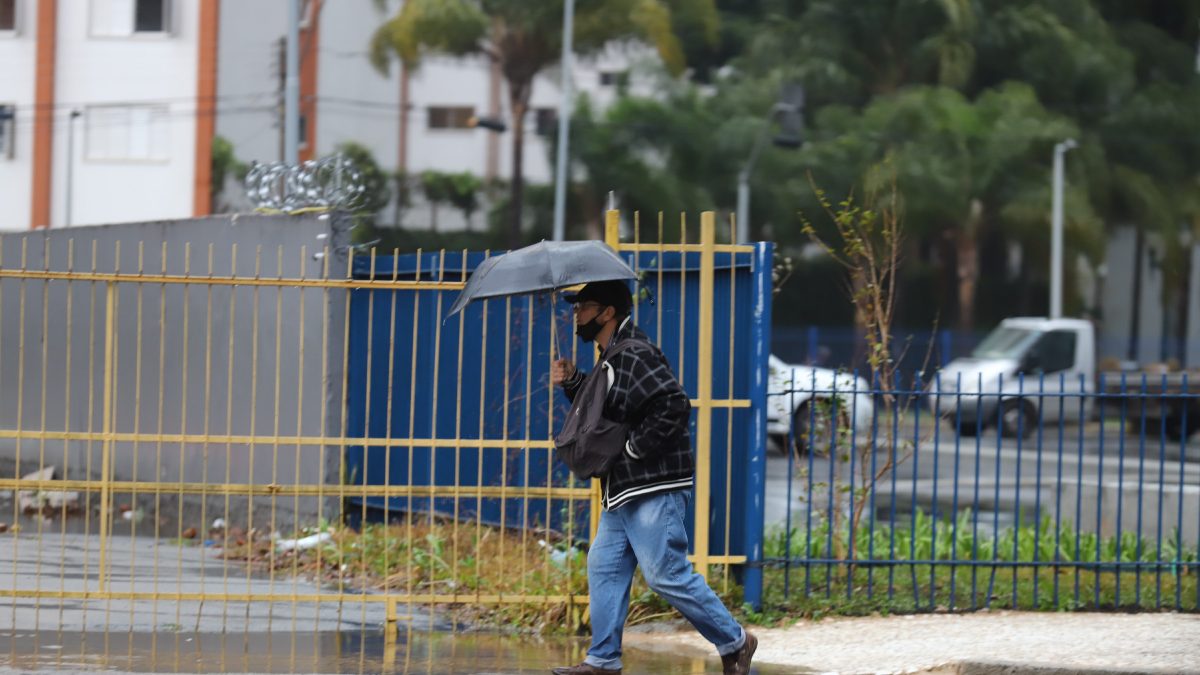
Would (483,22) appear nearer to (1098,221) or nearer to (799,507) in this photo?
(1098,221)

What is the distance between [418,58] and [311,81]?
261 centimetres

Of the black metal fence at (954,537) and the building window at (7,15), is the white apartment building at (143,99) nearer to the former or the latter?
the building window at (7,15)

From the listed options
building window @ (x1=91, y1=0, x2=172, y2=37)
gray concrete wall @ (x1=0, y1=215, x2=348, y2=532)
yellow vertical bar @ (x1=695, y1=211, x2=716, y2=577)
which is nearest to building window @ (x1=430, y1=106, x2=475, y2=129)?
building window @ (x1=91, y1=0, x2=172, y2=37)

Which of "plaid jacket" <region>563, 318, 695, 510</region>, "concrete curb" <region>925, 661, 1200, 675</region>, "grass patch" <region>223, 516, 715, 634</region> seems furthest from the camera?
"grass patch" <region>223, 516, 715, 634</region>

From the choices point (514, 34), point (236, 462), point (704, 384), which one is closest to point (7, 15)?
point (514, 34)

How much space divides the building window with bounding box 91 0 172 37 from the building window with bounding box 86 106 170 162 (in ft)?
5.69

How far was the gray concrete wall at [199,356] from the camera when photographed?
1029 cm

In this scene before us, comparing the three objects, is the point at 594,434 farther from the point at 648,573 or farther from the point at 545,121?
the point at 545,121

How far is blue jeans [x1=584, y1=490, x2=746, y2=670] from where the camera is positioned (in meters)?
6.30

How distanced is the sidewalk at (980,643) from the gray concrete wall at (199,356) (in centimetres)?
328

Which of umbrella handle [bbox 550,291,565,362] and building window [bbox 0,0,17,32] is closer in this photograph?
umbrella handle [bbox 550,291,565,362]

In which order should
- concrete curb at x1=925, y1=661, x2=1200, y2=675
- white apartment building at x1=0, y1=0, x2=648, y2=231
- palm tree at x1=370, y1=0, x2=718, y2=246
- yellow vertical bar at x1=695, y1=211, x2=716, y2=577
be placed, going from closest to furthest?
concrete curb at x1=925, y1=661, x2=1200, y2=675
yellow vertical bar at x1=695, y1=211, x2=716, y2=577
white apartment building at x1=0, y1=0, x2=648, y2=231
palm tree at x1=370, y1=0, x2=718, y2=246

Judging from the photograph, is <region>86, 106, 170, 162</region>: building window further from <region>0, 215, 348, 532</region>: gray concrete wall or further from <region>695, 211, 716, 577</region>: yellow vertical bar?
<region>695, 211, 716, 577</region>: yellow vertical bar

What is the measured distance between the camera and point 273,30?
3616 centimetres
